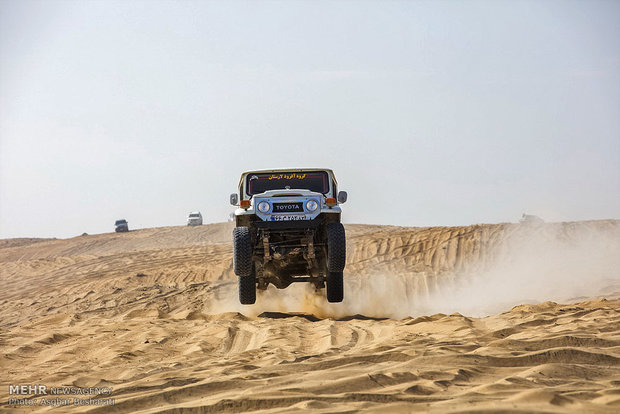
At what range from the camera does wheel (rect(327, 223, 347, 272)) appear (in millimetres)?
9922

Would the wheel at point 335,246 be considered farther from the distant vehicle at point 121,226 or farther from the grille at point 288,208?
the distant vehicle at point 121,226

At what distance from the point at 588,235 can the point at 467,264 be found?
468 cm

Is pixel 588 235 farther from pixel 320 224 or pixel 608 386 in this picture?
pixel 608 386

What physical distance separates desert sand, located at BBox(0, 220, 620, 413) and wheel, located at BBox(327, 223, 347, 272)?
0.97 meters

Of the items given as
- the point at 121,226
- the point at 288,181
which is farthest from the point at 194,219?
the point at 288,181

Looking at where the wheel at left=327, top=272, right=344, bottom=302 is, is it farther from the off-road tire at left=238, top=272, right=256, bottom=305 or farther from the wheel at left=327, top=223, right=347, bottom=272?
the off-road tire at left=238, top=272, right=256, bottom=305

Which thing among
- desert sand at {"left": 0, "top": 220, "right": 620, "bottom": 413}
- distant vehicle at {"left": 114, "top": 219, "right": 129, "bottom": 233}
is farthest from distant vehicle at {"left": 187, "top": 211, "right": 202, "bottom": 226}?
desert sand at {"left": 0, "top": 220, "right": 620, "bottom": 413}

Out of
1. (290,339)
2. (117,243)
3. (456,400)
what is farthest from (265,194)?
(117,243)

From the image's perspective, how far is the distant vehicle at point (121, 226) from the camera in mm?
50812

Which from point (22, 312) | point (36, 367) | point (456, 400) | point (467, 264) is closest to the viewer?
point (456, 400)

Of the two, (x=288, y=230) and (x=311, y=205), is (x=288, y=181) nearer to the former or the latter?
(x=311, y=205)

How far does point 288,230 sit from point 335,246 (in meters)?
0.80

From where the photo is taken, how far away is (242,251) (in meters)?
9.86

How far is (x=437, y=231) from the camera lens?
24500mm
